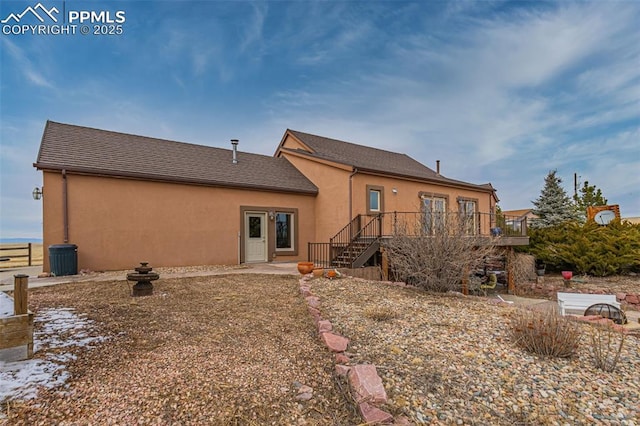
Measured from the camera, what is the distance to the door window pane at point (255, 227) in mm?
12641

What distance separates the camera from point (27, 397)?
8.57 feet

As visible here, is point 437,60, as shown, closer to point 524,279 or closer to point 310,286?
point 524,279

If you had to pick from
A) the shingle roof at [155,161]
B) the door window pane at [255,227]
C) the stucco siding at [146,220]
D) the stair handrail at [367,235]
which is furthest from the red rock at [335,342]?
the door window pane at [255,227]

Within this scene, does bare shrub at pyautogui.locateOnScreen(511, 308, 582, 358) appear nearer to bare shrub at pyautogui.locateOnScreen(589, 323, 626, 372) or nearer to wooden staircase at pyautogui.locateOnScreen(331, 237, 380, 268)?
bare shrub at pyautogui.locateOnScreen(589, 323, 626, 372)

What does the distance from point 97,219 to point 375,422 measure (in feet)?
33.9

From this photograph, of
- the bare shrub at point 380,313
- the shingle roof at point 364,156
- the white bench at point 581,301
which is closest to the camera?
the bare shrub at point 380,313

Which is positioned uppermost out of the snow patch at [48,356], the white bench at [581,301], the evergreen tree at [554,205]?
the evergreen tree at [554,205]

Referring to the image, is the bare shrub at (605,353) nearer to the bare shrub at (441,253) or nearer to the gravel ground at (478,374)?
the gravel ground at (478,374)

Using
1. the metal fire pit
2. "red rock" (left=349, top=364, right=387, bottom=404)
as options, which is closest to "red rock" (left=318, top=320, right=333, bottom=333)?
"red rock" (left=349, top=364, right=387, bottom=404)

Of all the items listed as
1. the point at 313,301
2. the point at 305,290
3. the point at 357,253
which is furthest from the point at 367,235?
the point at 313,301

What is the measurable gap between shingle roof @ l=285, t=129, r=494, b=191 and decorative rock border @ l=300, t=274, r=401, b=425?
10005mm

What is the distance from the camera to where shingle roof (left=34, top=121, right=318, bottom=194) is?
9.98 metres

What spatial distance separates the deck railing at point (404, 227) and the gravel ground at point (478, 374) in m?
2.42

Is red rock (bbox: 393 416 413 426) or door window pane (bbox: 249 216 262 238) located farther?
door window pane (bbox: 249 216 262 238)
